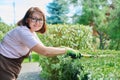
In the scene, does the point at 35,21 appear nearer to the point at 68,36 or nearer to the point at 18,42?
the point at 18,42

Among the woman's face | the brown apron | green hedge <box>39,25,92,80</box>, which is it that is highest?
the woman's face

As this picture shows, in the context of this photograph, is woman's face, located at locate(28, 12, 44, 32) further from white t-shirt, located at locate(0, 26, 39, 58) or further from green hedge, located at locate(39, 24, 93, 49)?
green hedge, located at locate(39, 24, 93, 49)

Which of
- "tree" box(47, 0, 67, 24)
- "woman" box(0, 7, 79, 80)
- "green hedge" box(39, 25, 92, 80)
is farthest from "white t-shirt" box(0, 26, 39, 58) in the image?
"tree" box(47, 0, 67, 24)

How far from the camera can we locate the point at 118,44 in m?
22.7

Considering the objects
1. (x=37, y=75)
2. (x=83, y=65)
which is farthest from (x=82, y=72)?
(x=37, y=75)

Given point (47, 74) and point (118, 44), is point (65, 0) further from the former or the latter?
point (47, 74)

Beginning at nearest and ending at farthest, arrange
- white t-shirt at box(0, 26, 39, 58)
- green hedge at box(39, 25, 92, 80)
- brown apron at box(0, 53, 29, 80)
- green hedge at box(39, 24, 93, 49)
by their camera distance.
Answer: white t-shirt at box(0, 26, 39, 58)
brown apron at box(0, 53, 29, 80)
green hedge at box(39, 25, 92, 80)
green hedge at box(39, 24, 93, 49)

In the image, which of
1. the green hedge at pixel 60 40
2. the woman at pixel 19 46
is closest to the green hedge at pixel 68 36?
the green hedge at pixel 60 40

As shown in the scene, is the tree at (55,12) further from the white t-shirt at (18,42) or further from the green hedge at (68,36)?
the white t-shirt at (18,42)

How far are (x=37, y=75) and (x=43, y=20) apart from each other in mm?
8274

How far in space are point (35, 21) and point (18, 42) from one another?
31cm

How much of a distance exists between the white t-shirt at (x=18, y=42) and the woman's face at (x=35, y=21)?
0.27 feet

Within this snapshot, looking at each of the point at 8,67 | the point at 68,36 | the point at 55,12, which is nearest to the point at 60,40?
the point at 68,36

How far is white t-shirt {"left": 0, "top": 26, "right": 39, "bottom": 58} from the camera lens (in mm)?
4164
